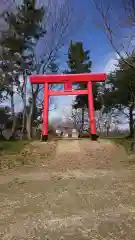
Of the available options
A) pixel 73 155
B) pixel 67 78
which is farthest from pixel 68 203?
pixel 67 78

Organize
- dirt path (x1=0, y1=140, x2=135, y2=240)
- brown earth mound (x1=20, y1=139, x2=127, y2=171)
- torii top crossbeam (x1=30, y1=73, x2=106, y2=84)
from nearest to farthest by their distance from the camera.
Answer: dirt path (x1=0, y1=140, x2=135, y2=240)
brown earth mound (x1=20, y1=139, x2=127, y2=171)
torii top crossbeam (x1=30, y1=73, x2=106, y2=84)

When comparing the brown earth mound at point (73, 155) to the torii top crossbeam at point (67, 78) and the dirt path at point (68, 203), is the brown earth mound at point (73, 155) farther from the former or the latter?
the torii top crossbeam at point (67, 78)

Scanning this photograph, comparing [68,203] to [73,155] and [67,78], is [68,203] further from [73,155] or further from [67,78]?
[67,78]

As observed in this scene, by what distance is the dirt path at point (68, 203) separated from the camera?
3.16 meters

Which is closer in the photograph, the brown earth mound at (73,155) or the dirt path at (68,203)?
the dirt path at (68,203)

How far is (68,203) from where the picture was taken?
4293 millimetres

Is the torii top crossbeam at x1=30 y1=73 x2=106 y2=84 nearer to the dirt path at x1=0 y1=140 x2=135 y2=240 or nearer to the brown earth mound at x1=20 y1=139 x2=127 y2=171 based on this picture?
the brown earth mound at x1=20 y1=139 x2=127 y2=171

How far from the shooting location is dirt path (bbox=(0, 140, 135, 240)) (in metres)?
3.16

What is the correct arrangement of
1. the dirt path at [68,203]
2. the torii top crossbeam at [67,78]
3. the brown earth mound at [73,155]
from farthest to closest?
the torii top crossbeam at [67,78] → the brown earth mound at [73,155] → the dirt path at [68,203]

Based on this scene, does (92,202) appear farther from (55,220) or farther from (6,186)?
(6,186)

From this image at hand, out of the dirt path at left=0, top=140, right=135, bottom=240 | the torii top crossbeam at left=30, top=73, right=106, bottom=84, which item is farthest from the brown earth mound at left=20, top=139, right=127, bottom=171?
the torii top crossbeam at left=30, top=73, right=106, bottom=84

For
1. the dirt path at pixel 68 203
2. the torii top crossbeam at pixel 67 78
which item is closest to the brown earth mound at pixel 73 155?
the dirt path at pixel 68 203

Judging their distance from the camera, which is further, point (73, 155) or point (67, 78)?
point (67, 78)

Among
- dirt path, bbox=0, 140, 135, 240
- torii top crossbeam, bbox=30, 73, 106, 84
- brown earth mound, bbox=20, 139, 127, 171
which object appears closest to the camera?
dirt path, bbox=0, 140, 135, 240
